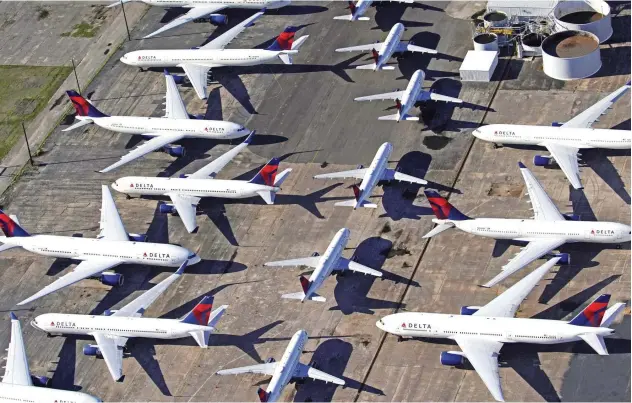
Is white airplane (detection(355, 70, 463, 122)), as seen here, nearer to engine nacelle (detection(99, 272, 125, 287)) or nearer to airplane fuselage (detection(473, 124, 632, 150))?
airplane fuselage (detection(473, 124, 632, 150))

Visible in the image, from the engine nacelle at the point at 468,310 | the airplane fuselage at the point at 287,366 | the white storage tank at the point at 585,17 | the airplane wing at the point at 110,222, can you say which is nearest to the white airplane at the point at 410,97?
the white storage tank at the point at 585,17

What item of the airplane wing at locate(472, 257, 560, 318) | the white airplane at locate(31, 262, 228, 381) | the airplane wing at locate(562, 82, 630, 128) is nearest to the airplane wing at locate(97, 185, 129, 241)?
the white airplane at locate(31, 262, 228, 381)

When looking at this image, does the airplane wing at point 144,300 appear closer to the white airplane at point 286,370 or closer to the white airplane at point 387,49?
the white airplane at point 286,370

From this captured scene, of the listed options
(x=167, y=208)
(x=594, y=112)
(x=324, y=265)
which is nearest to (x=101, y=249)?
(x=167, y=208)

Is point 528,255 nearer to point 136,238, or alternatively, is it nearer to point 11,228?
point 136,238

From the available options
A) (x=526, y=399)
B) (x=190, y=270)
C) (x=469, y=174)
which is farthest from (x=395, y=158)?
(x=526, y=399)
